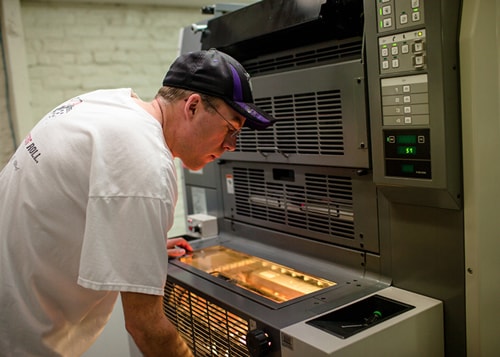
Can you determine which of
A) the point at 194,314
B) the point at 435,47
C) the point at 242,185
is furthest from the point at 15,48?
the point at 435,47

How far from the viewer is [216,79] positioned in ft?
3.52

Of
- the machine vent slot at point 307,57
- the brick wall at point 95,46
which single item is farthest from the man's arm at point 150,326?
the brick wall at point 95,46

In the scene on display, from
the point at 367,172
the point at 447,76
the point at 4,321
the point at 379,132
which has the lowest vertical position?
the point at 4,321

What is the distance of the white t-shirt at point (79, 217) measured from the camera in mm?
863

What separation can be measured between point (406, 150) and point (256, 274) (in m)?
0.64

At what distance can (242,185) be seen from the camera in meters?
1.79

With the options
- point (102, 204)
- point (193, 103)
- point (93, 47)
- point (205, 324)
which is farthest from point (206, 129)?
point (93, 47)

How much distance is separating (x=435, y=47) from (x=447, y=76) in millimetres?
66

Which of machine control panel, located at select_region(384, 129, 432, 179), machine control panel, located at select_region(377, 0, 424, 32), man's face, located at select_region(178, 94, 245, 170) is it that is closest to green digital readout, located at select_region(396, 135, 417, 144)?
machine control panel, located at select_region(384, 129, 432, 179)

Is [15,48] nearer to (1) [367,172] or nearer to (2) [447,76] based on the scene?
(1) [367,172]

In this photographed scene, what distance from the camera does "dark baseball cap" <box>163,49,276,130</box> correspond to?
1.07 metres

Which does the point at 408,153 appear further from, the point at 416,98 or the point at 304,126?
the point at 304,126

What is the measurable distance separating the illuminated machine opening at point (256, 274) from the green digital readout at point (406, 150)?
1.39ft

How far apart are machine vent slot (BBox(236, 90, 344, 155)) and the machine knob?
54 centimetres
